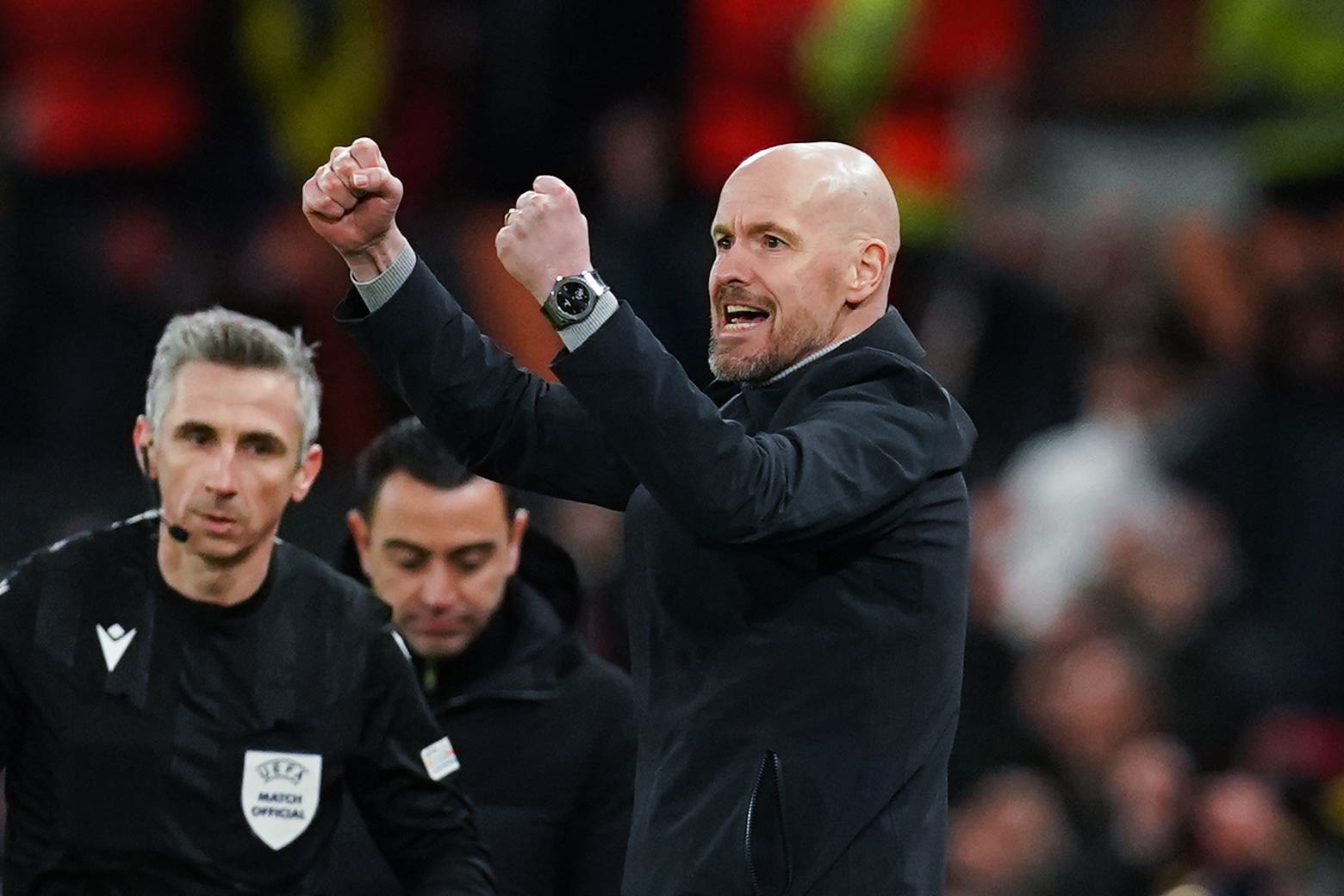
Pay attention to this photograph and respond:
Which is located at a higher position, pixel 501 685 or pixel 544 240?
pixel 544 240

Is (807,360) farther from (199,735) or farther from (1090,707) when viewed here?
(1090,707)

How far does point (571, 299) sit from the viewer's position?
2990mm

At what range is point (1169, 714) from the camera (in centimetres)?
659

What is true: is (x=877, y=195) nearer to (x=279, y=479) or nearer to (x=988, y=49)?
(x=279, y=479)

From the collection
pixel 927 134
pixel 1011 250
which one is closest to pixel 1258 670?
pixel 1011 250

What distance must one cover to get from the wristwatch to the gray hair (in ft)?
2.43

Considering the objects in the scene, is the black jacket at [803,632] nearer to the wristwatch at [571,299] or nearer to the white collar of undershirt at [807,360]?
the white collar of undershirt at [807,360]

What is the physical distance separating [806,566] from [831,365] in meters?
0.27

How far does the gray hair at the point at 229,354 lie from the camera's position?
3.59 meters

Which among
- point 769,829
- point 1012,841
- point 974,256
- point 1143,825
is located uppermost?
point 769,829

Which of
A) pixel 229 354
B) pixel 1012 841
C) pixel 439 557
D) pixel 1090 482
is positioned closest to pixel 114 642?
pixel 229 354

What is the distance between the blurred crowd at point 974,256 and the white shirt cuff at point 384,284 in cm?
349

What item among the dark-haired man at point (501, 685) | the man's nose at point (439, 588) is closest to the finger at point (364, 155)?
the dark-haired man at point (501, 685)

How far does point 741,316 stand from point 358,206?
533 mm
